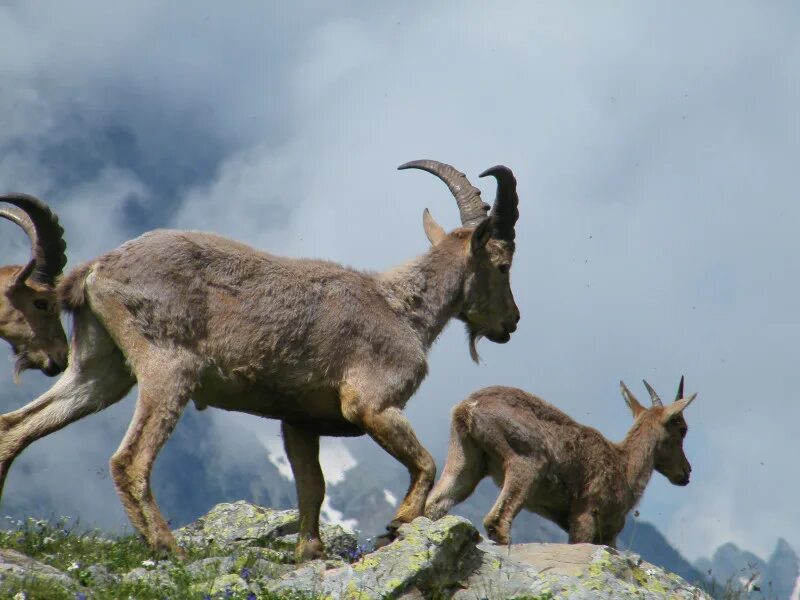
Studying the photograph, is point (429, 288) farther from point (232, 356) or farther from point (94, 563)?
point (94, 563)

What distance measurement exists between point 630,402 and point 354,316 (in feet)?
21.5

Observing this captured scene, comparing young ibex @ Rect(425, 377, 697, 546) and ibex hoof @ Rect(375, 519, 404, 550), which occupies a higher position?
young ibex @ Rect(425, 377, 697, 546)

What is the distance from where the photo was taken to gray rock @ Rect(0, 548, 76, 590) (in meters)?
7.27

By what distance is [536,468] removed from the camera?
12484mm

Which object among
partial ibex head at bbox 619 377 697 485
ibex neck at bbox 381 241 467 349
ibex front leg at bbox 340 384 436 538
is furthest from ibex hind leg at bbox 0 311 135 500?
partial ibex head at bbox 619 377 697 485

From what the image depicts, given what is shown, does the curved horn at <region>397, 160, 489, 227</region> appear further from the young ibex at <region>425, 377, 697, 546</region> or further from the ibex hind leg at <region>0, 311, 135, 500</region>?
the ibex hind leg at <region>0, 311, 135, 500</region>

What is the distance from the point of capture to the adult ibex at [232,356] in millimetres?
8945

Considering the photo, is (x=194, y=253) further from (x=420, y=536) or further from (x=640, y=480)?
(x=640, y=480)

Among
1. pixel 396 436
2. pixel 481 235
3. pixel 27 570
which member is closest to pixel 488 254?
pixel 481 235

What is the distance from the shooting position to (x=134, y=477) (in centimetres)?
859

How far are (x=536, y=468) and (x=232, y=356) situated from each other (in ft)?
14.3

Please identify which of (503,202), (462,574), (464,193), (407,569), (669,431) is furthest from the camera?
(669,431)

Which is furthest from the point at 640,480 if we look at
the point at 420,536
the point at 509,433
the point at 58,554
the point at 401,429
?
the point at 58,554

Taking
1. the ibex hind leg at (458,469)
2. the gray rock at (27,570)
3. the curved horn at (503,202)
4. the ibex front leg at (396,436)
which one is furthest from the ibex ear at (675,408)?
the gray rock at (27,570)
